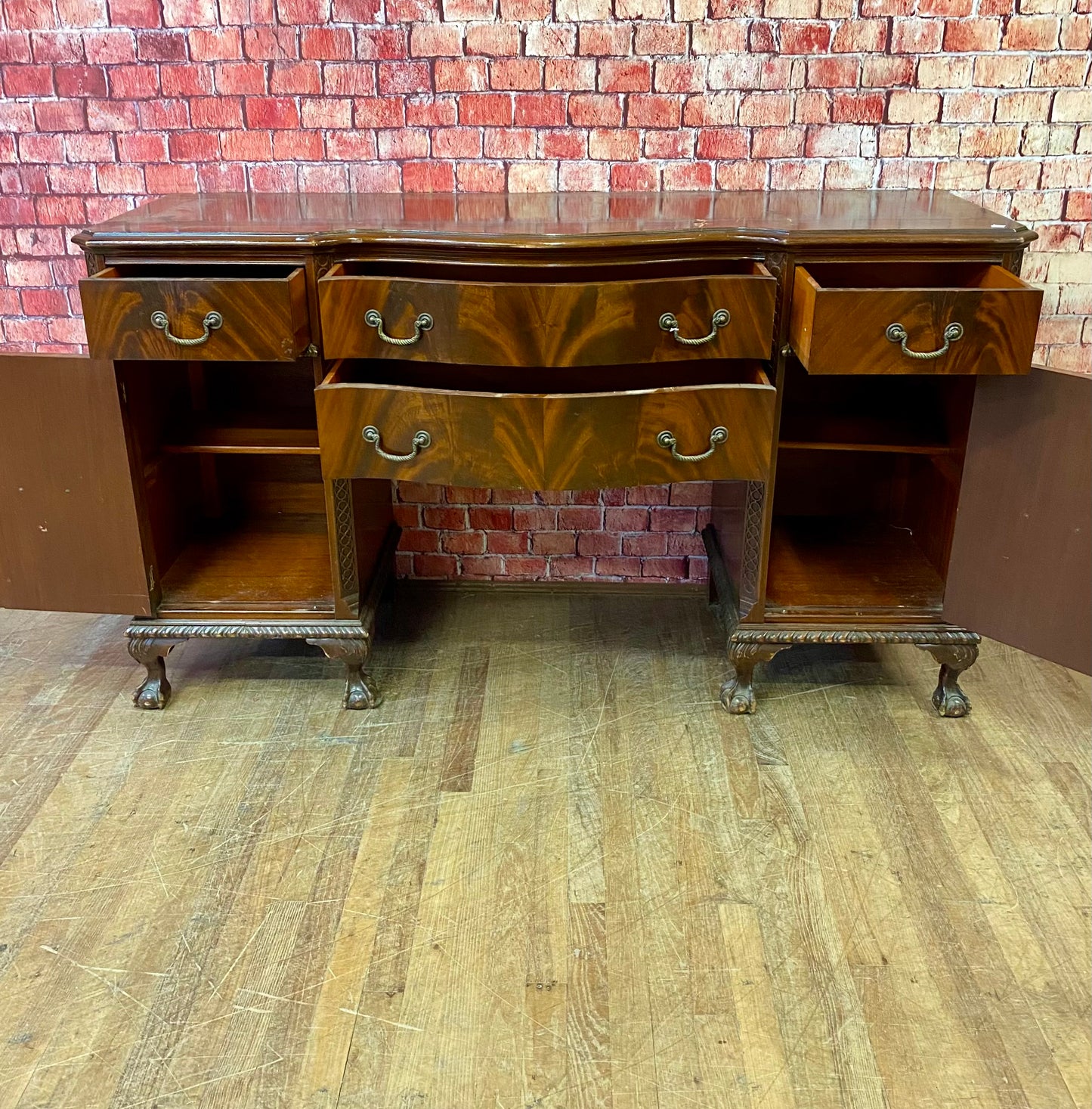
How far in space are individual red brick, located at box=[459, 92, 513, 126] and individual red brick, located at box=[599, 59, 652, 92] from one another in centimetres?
21

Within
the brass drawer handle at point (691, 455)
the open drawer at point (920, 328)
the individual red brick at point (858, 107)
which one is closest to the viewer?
the open drawer at point (920, 328)

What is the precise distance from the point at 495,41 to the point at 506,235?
676 millimetres

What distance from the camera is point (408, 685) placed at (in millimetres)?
2211

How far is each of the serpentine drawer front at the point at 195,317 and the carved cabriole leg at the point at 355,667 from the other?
0.59 meters

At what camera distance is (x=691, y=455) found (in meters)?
1.82

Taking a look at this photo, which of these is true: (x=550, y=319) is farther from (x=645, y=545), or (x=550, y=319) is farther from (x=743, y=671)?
(x=645, y=545)

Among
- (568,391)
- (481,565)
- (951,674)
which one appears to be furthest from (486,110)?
(951,674)

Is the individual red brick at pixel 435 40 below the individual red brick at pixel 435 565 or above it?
above

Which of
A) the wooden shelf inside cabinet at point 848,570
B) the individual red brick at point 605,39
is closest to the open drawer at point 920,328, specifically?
the wooden shelf inside cabinet at point 848,570

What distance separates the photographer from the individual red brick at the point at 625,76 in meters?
2.19

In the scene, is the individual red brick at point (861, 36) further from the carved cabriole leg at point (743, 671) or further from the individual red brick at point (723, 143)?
the carved cabriole leg at point (743, 671)

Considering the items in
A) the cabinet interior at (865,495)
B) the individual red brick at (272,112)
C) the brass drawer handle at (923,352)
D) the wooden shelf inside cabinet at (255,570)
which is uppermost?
the individual red brick at (272,112)

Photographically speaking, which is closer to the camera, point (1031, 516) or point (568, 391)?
point (1031, 516)

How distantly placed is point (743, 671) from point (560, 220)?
95 cm
